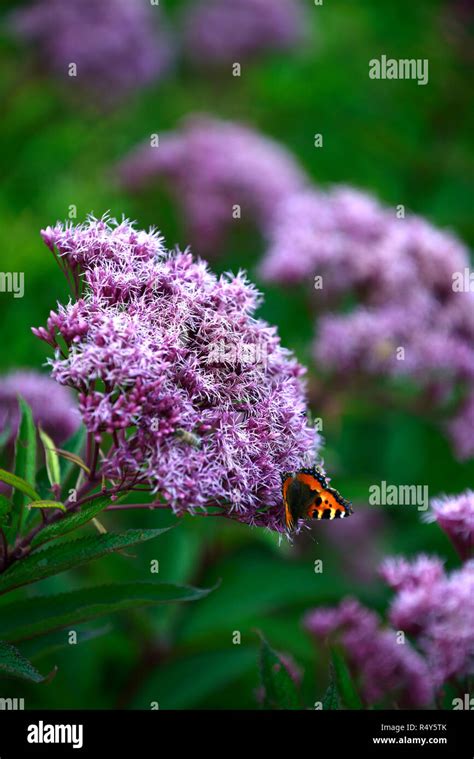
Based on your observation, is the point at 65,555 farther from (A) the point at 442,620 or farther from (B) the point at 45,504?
(A) the point at 442,620

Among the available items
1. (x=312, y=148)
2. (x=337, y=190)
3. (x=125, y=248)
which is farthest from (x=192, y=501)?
(x=312, y=148)

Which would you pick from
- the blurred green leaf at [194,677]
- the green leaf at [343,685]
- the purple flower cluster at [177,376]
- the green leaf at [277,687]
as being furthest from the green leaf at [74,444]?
the blurred green leaf at [194,677]

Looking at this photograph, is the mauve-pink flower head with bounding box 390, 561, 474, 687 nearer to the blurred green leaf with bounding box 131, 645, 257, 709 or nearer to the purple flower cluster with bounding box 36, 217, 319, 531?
the purple flower cluster with bounding box 36, 217, 319, 531

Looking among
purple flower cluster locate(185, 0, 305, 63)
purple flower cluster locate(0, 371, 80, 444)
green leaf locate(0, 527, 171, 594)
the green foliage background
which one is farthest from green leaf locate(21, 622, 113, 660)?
purple flower cluster locate(185, 0, 305, 63)

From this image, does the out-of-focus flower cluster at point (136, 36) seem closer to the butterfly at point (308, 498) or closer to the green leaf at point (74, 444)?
the green leaf at point (74, 444)
